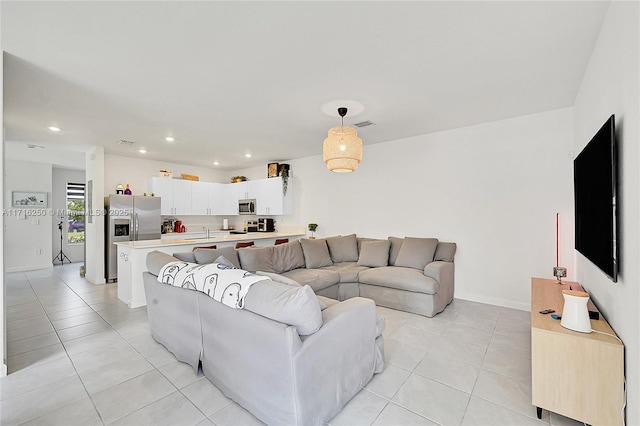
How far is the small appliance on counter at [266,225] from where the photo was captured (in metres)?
6.87

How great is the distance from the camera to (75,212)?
7.77m

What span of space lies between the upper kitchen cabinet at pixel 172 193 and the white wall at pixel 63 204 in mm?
3161

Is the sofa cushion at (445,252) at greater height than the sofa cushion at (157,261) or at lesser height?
lesser

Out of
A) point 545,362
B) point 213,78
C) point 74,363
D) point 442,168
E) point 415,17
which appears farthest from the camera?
point 442,168

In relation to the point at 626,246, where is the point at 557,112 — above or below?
above

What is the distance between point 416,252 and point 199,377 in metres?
3.16

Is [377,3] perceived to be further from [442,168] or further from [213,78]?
[442,168]

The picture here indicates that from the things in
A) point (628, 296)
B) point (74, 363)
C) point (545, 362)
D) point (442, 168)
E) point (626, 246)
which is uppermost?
point (442, 168)

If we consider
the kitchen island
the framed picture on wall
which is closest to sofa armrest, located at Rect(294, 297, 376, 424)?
the kitchen island

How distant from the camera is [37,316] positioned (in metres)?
3.65

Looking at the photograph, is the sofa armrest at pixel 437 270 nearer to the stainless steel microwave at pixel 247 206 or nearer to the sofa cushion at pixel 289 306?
the sofa cushion at pixel 289 306

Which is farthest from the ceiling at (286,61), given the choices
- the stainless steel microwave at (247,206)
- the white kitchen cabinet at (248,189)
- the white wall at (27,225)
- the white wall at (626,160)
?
the white wall at (27,225)

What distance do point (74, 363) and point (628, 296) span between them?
13.1 feet

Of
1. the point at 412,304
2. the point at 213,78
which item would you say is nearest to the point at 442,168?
the point at 412,304
